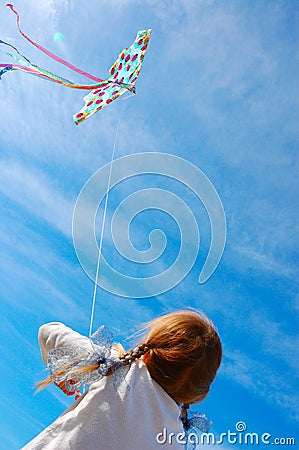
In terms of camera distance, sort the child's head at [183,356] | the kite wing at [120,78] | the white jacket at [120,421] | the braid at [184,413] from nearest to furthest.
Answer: the white jacket at [120,421], the child's head at [183,356], the braid at [184,413], the kite wing at [120,78]

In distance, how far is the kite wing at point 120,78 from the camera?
4.07 m

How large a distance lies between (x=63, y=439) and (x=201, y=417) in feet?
1.98

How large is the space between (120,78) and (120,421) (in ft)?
10.5

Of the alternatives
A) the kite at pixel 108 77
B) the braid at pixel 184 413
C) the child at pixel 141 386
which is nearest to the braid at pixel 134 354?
the child at pixel 141 386

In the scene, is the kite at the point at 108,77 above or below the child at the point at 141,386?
above

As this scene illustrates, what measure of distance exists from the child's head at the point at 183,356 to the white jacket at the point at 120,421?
47 millimetres

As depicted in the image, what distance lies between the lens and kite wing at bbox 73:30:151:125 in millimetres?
4066

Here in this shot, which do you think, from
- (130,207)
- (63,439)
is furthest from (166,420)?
(130,207)

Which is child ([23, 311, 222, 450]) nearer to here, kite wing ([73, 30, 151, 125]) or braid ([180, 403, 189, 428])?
braid ([180, 403, 189, 428])

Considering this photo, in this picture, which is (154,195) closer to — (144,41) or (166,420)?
(144,41)

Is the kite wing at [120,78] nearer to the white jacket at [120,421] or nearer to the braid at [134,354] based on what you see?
the braid at [134,354]

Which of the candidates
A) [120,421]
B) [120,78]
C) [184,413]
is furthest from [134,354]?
[120,78]

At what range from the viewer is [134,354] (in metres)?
1.66

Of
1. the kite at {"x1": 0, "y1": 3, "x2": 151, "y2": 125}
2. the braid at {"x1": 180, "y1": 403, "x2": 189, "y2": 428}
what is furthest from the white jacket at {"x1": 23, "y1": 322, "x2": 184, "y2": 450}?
the kite at {"x1": 0, "y1": 3, "x2": 151, "y2": 125}
